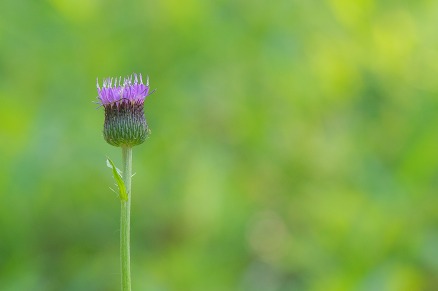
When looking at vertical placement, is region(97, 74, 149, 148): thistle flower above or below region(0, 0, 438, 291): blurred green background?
below

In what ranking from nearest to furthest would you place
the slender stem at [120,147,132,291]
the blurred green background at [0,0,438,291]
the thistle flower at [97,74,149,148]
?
the slender stem at [120,147,132,291], the thistle flower at [97,74,149,148], the blurred green background at [0,0,438,291]

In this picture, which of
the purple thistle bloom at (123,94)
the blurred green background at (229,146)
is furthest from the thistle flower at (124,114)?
the blurred green background at (229,146)

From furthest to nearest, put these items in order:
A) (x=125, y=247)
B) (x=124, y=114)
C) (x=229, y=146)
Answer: (x=229, y=146) < (x=124, y=114) < (x=125, y=247)

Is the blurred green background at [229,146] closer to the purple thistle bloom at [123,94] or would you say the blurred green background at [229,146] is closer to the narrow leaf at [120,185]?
the purple thistle bloom at [123,94]

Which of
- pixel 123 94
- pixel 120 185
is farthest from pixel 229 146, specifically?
pixel 120 185

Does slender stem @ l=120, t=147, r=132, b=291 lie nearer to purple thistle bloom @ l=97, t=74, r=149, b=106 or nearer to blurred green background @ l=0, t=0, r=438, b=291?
purple thistle bloom @ l=97, t=74, r=149, b=106

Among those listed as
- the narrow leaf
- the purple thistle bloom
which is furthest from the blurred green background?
the narrow leaf

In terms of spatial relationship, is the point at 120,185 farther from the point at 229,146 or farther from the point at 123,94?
the point at 229,146

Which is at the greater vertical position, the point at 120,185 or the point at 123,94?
the point at 123,94
